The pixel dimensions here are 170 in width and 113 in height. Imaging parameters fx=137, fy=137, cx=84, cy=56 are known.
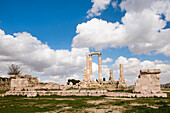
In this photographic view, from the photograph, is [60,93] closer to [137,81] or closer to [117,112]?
[137,81]

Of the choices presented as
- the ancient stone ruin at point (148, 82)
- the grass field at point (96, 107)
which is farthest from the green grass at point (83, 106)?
the ancient stone ruin at point (148, 82)

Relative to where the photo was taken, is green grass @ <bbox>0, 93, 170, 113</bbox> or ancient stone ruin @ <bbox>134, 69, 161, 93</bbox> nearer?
green grass @ <bbox>0, 93, 170, 113</bbox>

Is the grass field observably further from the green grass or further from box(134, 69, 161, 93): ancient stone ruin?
box(134, 69, 161, 93): ancient stone ruin

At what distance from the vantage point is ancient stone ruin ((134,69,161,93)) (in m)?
14.0

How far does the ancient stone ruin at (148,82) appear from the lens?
1405 cm

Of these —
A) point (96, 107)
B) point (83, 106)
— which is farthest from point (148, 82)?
point (83, 106)

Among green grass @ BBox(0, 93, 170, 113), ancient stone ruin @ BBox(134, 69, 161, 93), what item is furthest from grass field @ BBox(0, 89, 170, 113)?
ancient stone ruin @ BBox(134, 69, 161, 93)

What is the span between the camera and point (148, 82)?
1430 cm

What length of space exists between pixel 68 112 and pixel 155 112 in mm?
4158

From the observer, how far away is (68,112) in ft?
22.9

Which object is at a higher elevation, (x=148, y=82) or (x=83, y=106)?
(x=148, y=82)

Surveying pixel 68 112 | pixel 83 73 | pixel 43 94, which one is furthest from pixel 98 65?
pixel 68 112

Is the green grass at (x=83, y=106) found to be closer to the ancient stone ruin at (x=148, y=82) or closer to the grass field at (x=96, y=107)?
the grass field at (x=96, y=107)

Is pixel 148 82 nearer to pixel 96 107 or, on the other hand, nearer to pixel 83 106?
pixel 96 107
